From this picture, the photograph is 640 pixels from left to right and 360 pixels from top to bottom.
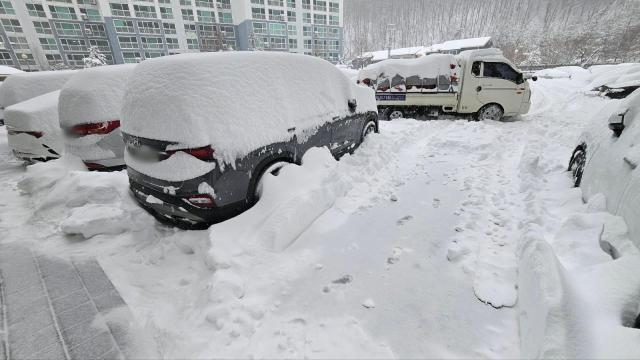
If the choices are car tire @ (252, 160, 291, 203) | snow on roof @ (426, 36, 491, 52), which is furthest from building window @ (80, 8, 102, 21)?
snow on roof @ (426, 36, 491, 52)

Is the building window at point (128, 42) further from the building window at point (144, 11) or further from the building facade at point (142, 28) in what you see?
the building window at point (144, 11)

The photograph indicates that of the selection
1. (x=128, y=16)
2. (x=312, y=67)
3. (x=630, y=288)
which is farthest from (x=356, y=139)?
(x=128, y=16)

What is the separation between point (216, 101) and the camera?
2.91 meters

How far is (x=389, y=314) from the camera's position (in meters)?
2.39

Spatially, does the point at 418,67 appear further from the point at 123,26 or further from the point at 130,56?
the point at 130,56

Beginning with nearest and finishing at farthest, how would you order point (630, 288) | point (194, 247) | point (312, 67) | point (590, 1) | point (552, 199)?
1. point (630, 288)
2. point (194, 247)
3. point (552, 199)
4. point (312, 67)
5. point (590, 1)

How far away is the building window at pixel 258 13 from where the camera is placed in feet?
166

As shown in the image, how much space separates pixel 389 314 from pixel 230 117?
2.49m

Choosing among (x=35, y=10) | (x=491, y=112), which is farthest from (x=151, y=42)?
(x=491, y=112)

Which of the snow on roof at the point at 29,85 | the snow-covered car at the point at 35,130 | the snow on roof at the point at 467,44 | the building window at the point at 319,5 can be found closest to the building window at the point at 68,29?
the building window at the point at 319,5

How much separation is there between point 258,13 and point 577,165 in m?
58.1

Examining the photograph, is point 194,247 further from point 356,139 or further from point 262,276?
point 356,139

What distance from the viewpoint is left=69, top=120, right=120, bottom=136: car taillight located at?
4914 millimetres

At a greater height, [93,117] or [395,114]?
[93,117]
